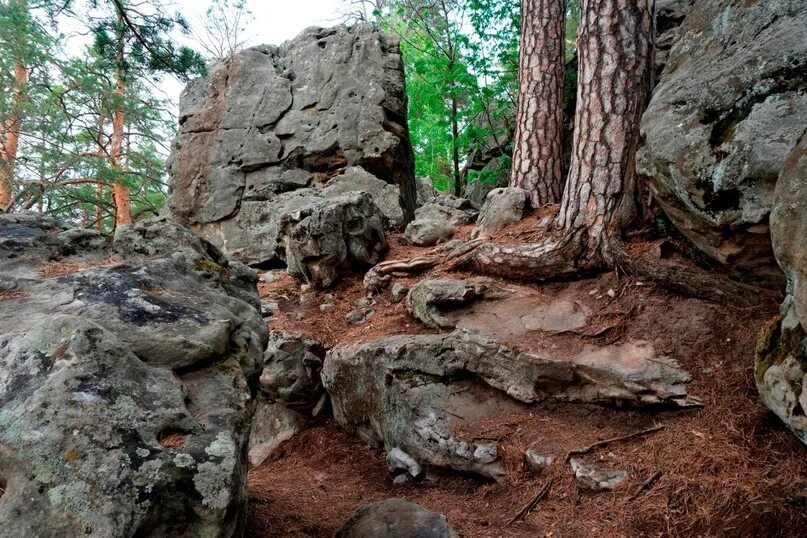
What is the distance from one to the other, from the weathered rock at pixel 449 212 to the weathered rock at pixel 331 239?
1139 millimetres

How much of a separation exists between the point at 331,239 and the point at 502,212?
2.25 metres

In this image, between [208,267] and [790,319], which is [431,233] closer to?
[208,267]

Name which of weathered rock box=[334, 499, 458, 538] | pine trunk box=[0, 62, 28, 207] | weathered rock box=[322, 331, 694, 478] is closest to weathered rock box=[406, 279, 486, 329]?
weathered rock box=[322, 331, 694, 478]

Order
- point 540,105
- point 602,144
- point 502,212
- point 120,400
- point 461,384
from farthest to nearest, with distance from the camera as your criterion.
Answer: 1. point 540,105
2. point 502,212
3. point 602,144
4. point 461,384
5. point 120,400

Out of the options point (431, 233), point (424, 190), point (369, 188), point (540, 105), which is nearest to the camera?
point (540, 105)

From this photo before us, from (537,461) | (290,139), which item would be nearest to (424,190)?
(290,139)

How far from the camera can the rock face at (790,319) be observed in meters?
2.08

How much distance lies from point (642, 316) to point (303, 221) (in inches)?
167

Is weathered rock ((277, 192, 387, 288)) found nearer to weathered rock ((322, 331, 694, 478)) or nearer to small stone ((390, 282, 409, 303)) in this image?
small stone ((390, 282, 409, 303))

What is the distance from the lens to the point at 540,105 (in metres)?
6.43

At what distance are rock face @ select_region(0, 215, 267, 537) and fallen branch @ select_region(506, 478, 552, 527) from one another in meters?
Answer: 1.74

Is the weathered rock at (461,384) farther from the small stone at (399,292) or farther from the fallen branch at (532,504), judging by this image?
the small stone at (399,292)

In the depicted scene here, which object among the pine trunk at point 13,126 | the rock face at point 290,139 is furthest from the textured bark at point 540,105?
the pine trunk at point 13,126

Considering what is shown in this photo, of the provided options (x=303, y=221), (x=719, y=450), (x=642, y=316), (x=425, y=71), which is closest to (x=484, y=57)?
(x=425, y=71)
